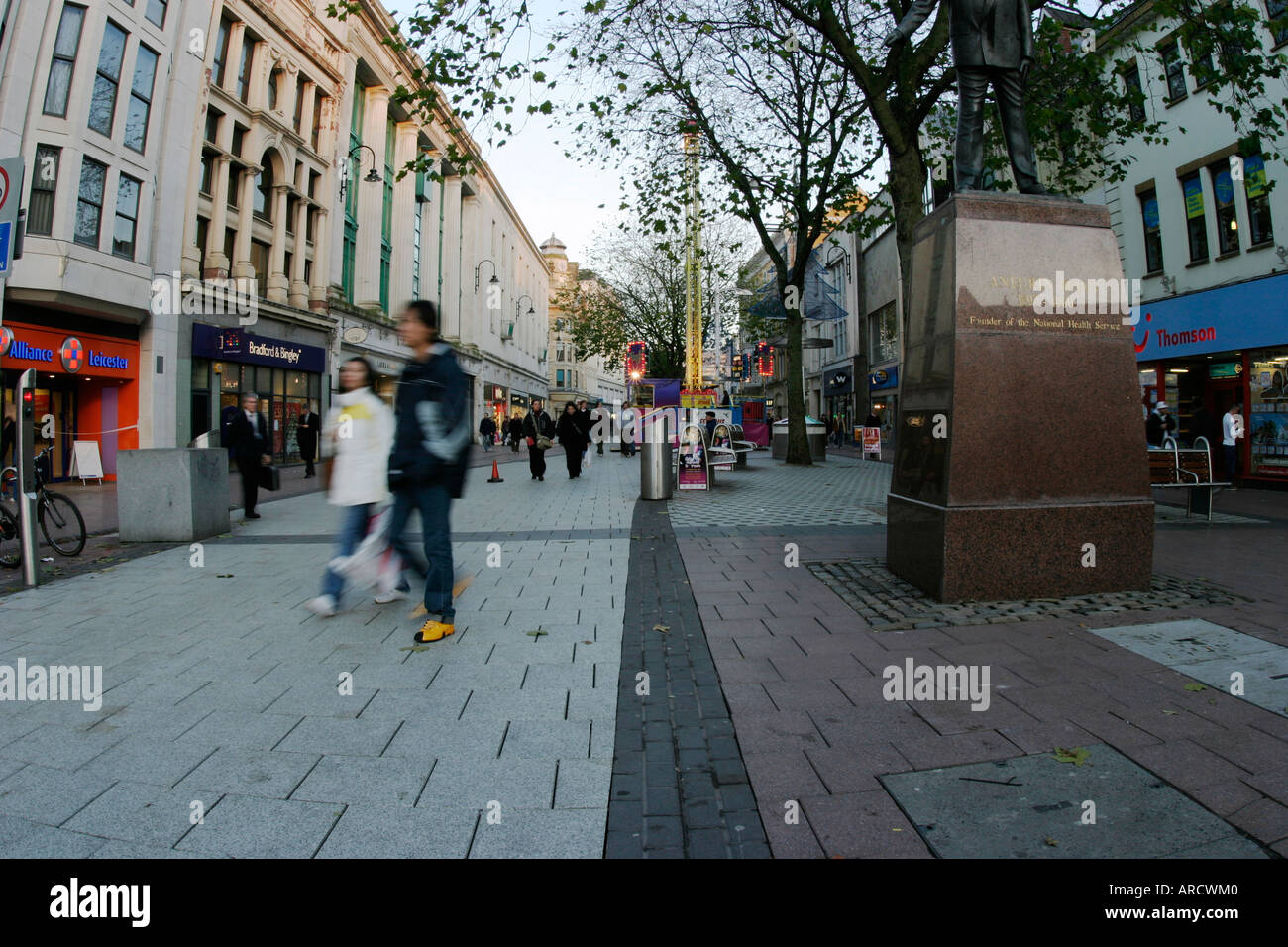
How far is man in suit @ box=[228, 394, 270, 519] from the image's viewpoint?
34.0 ft

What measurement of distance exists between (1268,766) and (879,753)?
1.35 m

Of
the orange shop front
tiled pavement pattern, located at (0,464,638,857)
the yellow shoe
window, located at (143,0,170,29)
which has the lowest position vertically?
tiled pavement pattern, located at (0,464,638,857)

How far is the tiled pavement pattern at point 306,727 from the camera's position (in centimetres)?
245

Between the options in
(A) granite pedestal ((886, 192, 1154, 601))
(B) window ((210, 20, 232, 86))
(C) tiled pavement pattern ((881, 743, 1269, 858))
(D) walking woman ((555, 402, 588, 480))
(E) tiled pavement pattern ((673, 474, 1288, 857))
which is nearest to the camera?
(C) tiled pavement pattern ((881, 743, 1269, 858))

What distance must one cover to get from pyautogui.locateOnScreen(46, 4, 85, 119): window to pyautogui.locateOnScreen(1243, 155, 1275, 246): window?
81.5ft

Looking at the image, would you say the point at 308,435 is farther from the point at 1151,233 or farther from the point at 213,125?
the point at 1151,233

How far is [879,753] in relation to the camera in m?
2.99

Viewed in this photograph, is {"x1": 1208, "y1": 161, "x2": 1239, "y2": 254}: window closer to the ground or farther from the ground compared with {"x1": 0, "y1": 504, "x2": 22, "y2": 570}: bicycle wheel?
farther from the ground

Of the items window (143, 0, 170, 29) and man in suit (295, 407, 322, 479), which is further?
window (143, 0, 170, 29)

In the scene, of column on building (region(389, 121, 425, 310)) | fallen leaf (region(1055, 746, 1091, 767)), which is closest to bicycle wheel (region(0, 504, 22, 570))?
fallen leaf (region(1055, 746, 1091, 767))

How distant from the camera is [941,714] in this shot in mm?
3373

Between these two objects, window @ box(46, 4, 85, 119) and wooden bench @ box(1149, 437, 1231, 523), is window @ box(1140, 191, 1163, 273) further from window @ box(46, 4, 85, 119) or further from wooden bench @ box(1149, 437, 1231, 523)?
window @ box(46, 4, 85, 119)
